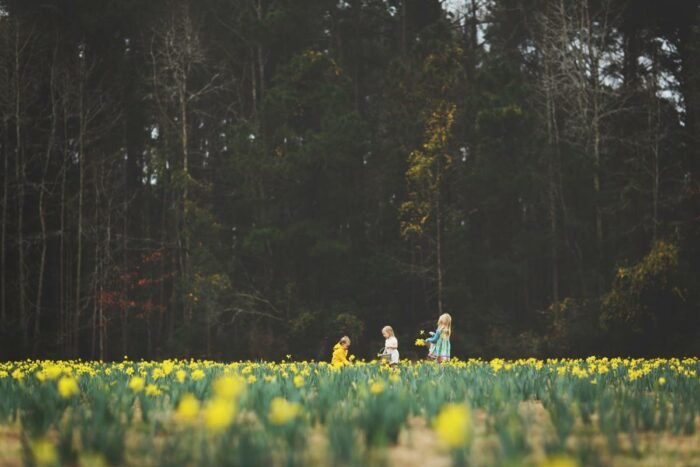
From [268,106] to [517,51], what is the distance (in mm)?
12041

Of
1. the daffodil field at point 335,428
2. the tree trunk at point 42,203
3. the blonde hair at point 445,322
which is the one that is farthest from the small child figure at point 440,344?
the tree trunk at point 42,203

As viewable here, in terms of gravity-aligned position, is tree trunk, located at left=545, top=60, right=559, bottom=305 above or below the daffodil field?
above

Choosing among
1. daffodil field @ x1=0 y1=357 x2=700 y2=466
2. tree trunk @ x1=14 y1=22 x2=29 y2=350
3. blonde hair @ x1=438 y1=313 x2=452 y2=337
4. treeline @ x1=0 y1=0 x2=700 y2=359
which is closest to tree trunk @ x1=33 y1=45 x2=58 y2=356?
treeline @ x1=0 y1=0 x2=700 y2=359

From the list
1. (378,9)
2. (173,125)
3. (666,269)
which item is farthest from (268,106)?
(666,269)

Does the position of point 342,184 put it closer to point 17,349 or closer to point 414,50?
point 414,50

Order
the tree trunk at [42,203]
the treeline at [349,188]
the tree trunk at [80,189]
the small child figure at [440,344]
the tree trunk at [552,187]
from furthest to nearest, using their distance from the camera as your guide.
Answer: the tree trunk at [552,187] < the treeline at [349,188] < the tree trunk at [80,189] < the tree trunk at [42,203] < the small child figure at [440,344]

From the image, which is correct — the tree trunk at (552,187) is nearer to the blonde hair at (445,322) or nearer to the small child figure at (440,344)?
the small child figure at (440,344)

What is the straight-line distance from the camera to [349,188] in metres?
30.8

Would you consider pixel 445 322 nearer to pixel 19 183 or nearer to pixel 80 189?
pixel 19 183

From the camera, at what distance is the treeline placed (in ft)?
88.6

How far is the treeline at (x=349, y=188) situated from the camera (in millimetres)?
27000

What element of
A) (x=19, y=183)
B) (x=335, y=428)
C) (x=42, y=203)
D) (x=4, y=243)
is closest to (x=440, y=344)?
(x=335, y=428)

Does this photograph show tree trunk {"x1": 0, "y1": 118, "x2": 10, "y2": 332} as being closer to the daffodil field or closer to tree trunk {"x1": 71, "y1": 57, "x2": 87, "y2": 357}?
tree trunk {"x1": 71, "y1": 57, "x2": 87, "y2": 357}

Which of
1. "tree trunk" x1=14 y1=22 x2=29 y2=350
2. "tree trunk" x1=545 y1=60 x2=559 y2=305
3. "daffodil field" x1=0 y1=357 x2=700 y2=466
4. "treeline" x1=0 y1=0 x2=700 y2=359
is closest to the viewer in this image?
"daffodil field" x1=0 y1=357 x2=700 y2=466
